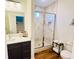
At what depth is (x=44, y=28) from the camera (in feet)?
14.9

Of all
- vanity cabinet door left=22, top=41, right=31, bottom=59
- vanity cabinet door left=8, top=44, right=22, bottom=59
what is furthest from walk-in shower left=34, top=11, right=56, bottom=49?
vanity cabinet door left=8, top=44, right=22, bottom=59

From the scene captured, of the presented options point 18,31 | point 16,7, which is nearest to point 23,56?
point 18,31

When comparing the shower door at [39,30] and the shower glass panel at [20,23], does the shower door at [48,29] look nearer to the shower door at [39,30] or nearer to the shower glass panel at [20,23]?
the shower door at [39,30]

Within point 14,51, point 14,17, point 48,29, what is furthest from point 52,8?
point 14,51

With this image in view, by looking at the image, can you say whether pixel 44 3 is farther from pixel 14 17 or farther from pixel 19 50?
pixel 19 50

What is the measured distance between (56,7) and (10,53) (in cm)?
287

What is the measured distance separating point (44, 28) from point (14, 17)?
176 centimetres

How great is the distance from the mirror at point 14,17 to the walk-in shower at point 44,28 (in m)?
1.19

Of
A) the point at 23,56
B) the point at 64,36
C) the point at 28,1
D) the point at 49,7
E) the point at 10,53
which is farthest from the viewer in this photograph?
the point at 49,7

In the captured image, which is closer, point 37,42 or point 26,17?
point 26,17

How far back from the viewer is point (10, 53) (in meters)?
2.54

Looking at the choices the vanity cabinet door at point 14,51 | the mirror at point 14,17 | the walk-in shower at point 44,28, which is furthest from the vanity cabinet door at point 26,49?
the walk-in shower at point 44,28
